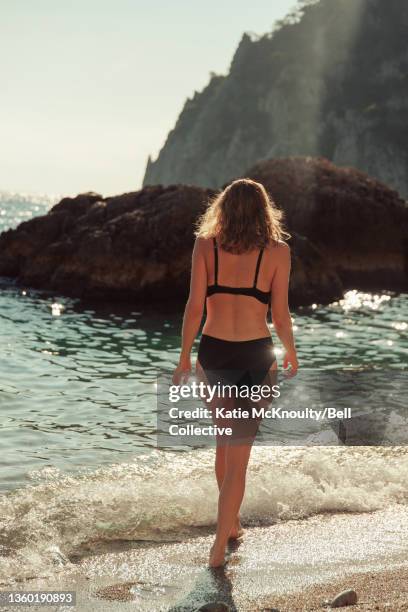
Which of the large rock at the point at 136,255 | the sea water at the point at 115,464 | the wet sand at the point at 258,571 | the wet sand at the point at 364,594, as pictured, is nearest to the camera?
the wet sand at the point at 364,594

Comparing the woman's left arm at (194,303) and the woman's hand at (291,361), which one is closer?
the woman's left arm at (194,303)

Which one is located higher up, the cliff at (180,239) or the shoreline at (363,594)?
the cliff at (180,239)

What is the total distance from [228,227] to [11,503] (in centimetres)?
307

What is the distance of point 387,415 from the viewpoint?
31.5ft

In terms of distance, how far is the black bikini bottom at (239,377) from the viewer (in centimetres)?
500

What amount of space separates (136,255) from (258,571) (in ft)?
58.0

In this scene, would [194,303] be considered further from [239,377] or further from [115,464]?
[115,464]

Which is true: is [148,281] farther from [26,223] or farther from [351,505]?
[351,505]

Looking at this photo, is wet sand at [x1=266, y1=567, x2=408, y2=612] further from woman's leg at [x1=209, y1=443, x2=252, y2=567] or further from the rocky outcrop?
the rocky outcrop

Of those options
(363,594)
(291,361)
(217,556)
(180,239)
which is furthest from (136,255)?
(363,594)

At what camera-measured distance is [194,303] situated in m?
5.00

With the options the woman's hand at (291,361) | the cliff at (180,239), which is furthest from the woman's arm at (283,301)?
the cliff at (180,239)

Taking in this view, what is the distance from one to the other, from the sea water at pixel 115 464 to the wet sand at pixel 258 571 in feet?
1.11

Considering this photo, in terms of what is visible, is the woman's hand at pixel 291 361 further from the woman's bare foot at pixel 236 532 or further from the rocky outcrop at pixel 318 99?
the rocky outcrop at pixel 318 99
